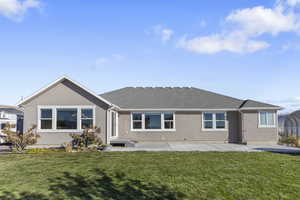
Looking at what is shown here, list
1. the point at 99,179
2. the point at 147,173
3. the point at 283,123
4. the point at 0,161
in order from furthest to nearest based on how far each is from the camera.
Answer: the point at 283,123 → the point at 0,161 → the point at 147,173 → the point at 99,179

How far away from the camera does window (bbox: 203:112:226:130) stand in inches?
814

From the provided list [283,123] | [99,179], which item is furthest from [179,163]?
[283,123]

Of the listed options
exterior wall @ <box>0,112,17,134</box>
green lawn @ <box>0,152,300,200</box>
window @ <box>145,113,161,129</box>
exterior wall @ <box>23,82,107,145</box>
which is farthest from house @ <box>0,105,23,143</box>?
green lawn @ <box>0,152,300,200</box>

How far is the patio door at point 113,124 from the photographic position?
1837 centimetres

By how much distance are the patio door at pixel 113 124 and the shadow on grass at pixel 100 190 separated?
31.3ft

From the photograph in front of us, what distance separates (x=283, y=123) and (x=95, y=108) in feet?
73.9

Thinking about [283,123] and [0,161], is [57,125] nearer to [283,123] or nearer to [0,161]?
[0,161]

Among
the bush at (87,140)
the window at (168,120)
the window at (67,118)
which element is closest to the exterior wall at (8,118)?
the window at (67,118)

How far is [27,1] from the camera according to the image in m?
13.9

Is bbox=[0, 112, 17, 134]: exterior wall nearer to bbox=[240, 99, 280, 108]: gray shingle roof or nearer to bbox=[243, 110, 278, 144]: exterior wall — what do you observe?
bbox=[243, 110, 278, 144]: exterior wall

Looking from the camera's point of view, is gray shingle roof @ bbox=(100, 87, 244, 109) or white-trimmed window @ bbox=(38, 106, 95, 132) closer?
white-trimmed window @ bbox=(38, 106, 95, 132)

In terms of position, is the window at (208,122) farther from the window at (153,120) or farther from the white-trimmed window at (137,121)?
the white-trimmed window at (137,121)

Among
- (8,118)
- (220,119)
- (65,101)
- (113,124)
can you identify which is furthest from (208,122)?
(8,118)

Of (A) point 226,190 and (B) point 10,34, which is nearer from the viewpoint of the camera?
(A) point 226,190
